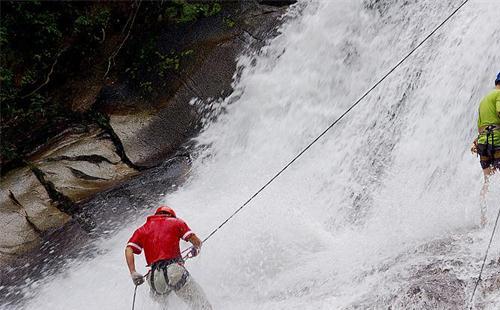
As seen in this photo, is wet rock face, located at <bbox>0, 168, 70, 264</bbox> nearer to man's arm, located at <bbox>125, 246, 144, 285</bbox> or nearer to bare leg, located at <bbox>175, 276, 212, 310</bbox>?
man's arm, located at <bbox>125, 246, 144, 285</bbox>

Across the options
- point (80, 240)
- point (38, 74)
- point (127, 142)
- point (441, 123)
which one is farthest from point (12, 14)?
point (441, 123)

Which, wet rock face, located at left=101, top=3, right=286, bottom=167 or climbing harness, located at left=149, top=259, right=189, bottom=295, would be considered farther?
wet rock face, located at left=101, top=3, right=286, bottom=167

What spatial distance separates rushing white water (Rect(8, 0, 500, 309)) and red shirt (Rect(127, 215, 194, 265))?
576 mm

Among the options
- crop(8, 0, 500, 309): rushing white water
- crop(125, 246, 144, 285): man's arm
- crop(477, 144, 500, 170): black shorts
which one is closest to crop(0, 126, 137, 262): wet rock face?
crop(8, 0, 500, 309): rushing white water

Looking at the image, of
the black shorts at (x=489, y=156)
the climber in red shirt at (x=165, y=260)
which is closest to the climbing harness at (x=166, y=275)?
the climber in red shirt at (x=165, y=260)

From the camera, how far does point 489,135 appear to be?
19.6ft

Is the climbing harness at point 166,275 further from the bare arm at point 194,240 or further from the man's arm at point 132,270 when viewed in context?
the bare arm at point 194,240

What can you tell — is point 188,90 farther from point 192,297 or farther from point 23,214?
point 192,297

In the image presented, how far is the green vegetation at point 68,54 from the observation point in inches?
393

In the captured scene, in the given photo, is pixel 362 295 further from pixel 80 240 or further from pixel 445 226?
pixel 80 240

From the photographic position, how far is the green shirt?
234 inches

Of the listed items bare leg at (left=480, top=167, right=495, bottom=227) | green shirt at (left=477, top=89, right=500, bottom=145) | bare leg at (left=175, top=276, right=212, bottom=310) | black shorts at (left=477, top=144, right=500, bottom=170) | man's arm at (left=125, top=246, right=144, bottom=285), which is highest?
man's arm at (left=125, top=246, right=144, bottom=285)

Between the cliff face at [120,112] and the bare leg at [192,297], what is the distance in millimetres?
4097

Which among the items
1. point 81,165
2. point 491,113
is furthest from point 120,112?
point 491,113
